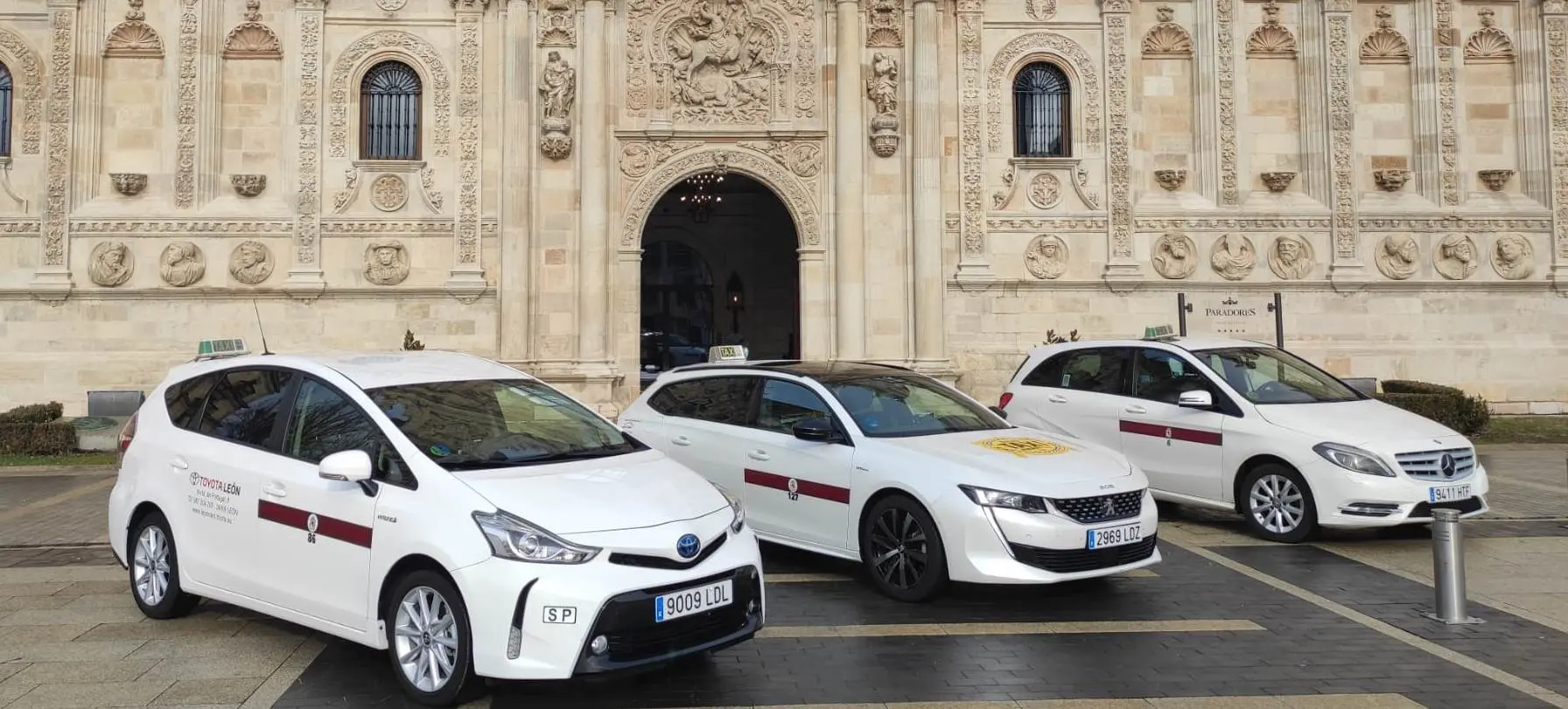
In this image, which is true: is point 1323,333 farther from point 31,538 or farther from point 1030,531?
point 31,538

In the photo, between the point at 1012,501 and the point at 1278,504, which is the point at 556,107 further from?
the point at 1012,501

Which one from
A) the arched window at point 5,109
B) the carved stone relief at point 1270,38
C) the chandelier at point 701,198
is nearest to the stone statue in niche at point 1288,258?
the carved stone relief at point 1270,38

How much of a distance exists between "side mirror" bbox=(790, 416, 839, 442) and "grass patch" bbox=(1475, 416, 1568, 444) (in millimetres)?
13877

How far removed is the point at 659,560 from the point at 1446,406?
1590 centimetres

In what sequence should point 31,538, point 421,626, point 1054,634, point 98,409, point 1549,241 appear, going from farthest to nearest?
point 1549,241 → point 98,409 → point 31,538 → point 1054,634 → point 421,626

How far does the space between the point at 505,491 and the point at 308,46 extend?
57.0 ft

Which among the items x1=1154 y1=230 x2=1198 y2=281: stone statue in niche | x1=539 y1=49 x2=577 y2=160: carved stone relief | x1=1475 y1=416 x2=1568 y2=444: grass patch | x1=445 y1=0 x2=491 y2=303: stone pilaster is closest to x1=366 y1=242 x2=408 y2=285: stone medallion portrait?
x1=445 y1=0 x2=491 y2=303: stone pilaster

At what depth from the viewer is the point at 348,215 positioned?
1870 cm

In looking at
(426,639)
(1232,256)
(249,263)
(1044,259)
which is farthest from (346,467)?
(1232,256)

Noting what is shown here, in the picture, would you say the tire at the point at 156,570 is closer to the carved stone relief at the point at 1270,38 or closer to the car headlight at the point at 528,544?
the car headlight at the point at 528,544

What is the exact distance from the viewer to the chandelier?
72.6ft

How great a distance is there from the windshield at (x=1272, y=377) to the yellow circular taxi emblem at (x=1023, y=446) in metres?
3.27

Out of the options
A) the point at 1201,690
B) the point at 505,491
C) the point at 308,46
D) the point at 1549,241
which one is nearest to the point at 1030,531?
the point at 1201,690

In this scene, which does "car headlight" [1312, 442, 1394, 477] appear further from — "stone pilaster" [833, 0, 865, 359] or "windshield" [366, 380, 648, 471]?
"stone pilaster" [833, 0, 865, 359]
